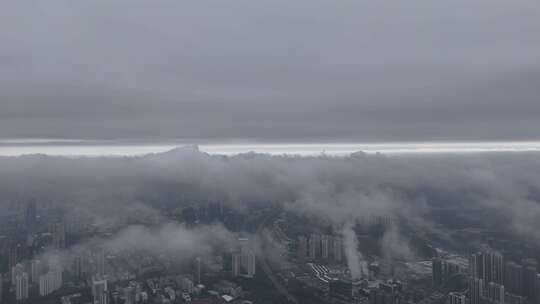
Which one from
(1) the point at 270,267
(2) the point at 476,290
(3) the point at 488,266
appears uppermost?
(3) the point at 488,266

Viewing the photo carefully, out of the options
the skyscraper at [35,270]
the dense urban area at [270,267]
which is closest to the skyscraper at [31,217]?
the dense urban area at [270,267]

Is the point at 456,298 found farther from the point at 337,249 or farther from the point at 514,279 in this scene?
the point at 337,249

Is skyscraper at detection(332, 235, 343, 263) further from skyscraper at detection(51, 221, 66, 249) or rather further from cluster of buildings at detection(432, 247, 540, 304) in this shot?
skyscraper at detection(51, 221, 66, 249)

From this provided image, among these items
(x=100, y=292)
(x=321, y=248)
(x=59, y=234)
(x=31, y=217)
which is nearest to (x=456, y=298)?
(x=321, y=248)

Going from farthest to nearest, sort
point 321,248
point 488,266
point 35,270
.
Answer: point 321,248, point 35,270, point 488,266

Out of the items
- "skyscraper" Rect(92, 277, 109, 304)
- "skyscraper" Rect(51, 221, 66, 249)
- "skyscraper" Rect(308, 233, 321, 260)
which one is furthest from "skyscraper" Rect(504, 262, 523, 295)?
"skyscraper" Rect(51, 221, 66, 249)

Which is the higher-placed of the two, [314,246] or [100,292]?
[314,246]

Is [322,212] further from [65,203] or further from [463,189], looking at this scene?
[65,203]

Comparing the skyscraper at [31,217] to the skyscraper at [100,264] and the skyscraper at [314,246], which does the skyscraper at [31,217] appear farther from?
the skyscraper at [314,246]

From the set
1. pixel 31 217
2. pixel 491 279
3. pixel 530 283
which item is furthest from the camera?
pixel 31 217

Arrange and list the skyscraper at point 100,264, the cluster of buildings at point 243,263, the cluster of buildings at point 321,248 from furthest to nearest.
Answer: the cluster of buildings at point 321,248 < the cluster of buildings at point 243,263 < the skyscraper at point 100,264

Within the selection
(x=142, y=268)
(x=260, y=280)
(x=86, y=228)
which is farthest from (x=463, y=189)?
(x=86, y=228)

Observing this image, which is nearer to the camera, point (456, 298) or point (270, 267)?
point (456, 298)
